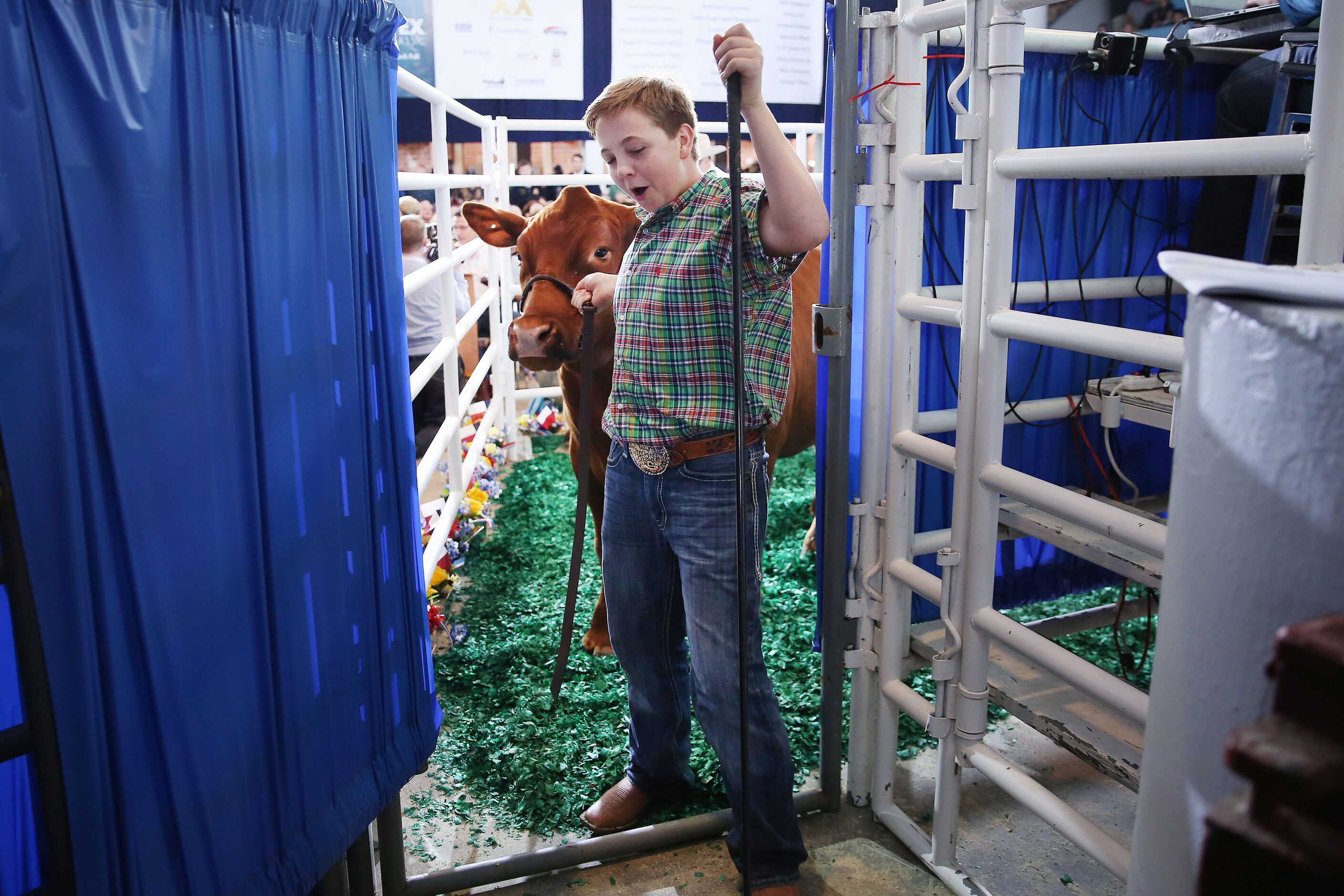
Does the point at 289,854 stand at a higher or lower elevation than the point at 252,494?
lower

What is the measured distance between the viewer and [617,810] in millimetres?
2047

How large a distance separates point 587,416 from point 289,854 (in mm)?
898

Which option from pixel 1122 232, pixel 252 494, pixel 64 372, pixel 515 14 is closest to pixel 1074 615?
pixel 1122 232

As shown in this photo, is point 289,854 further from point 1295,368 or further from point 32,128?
point 1295,368

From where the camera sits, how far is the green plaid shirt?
158cm

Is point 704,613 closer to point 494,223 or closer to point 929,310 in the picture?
point 929,310

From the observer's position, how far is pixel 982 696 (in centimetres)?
172

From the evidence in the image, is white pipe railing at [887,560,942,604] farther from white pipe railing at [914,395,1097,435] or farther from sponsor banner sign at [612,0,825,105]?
sponsor banner sign at [612,0,825,105]

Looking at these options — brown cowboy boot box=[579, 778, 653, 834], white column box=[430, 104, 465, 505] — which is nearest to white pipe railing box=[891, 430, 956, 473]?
brown cowboy boot box=[579, 778, 653, 834]

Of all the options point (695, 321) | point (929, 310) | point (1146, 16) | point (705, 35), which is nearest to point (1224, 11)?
point (929, 310)

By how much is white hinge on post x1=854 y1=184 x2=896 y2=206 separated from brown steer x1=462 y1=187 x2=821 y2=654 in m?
0.51

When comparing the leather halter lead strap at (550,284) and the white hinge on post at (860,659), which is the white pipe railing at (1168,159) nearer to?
the white hinge on post at (860,659)

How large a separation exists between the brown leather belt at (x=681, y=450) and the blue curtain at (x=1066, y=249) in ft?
1.62

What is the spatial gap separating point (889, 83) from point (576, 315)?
0.98m
